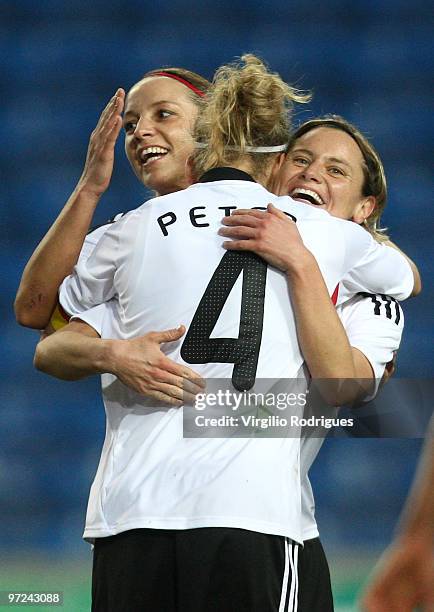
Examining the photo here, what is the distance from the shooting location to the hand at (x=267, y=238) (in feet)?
4.99

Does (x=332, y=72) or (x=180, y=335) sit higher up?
(x=332, y=72)

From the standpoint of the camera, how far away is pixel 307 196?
6.29ft

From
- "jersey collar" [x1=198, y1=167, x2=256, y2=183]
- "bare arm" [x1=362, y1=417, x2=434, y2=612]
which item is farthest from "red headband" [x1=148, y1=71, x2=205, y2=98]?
"bare arm" [x1=362, y1=417, x2=434, y2=612]

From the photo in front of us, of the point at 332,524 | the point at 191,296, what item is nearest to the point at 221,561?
the point at 191,296

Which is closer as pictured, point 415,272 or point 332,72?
point 415,272

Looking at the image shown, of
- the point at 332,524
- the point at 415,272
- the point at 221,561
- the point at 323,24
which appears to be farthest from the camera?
the point at 323,24

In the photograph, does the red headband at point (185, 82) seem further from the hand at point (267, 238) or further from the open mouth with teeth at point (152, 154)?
the hand at point (267, 238)

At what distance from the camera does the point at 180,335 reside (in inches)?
59.2

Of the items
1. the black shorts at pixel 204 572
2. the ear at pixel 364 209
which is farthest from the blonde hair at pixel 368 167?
the black shorts at pixel 204 572

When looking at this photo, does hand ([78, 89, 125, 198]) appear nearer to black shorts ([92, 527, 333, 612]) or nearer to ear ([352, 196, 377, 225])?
ear ([352, 196, 377, 225])

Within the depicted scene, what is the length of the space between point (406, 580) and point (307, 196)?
1137mm

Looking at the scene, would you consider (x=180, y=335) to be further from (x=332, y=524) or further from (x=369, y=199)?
(x=332, y=524)

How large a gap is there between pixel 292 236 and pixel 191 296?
17cm

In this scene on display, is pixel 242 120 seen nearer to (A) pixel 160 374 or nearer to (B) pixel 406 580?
(A) pixel 160 374
